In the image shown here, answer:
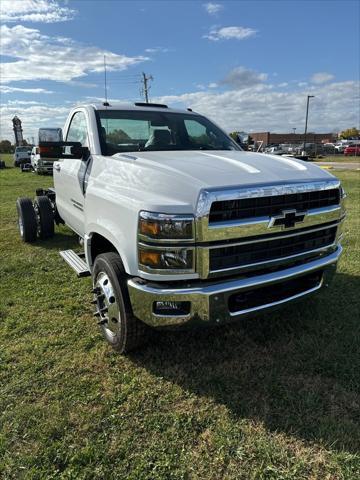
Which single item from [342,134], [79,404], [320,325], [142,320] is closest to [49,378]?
[79,404]

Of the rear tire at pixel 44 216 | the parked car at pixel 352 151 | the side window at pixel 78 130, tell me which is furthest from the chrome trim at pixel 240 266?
the parked car at pixel 352 151

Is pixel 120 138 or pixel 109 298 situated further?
pixel 120 138

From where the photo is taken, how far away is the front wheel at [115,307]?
9.34 feet

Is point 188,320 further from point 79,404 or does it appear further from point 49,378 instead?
point 49,378

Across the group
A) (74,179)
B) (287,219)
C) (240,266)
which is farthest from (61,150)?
(287,219)

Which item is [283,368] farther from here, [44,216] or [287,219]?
[44,216]

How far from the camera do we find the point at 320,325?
3652 millimetres

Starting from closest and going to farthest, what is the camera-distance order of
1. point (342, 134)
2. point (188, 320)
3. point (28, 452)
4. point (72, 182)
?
point (28, 452) < point (188, 320) < point (72, 182) < point (342, 134)

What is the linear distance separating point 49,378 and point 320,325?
2.41m

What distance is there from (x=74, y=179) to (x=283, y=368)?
9.16ft

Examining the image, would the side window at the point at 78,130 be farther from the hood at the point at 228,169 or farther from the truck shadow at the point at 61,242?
the truck shadow at the point at 61,242

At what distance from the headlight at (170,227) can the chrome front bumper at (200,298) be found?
0.33 metres

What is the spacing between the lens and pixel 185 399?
2.69 metres

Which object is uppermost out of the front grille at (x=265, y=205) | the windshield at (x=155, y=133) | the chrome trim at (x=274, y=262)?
the windshield at (x=155, y=133)
